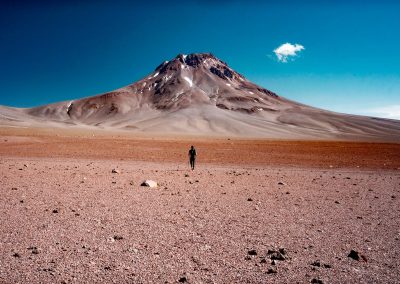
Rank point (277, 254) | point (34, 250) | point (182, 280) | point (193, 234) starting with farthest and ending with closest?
point (193, 234)
point (277, 254)
point (34, 250)
point (182, 280)

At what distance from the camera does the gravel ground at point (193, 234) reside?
266 inches

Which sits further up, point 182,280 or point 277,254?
point 277,254

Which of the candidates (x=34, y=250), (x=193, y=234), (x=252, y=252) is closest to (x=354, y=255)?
(x=252, y=252)

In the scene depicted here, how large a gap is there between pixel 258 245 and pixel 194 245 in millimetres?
1638

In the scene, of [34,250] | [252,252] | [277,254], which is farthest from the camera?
[252,252]

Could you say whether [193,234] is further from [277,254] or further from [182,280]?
[182,280]

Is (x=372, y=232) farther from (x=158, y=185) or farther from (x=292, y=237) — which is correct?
(x=158, y=185)

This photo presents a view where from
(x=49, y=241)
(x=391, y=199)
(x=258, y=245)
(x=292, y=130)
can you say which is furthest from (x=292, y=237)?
(x=292, y=130)

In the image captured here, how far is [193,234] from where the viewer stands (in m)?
9.14

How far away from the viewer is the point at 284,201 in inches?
543

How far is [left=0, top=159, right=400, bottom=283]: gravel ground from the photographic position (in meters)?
6.75

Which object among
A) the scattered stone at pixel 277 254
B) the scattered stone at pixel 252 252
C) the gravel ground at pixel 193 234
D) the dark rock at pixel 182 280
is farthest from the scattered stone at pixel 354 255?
the dark rock at pixel 182 280

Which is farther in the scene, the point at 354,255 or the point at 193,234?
the point at 193,234

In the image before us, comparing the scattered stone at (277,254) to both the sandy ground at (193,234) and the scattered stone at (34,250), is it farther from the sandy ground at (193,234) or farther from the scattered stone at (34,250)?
the scattered stone at (34,250)
